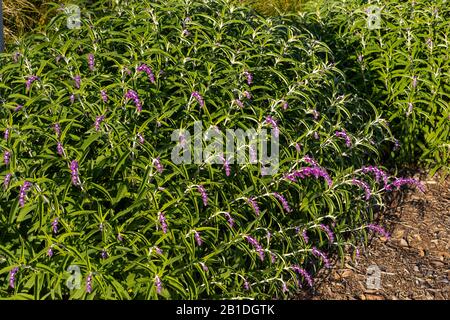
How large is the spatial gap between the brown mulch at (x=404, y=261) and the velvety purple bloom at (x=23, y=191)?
1700 millimetres

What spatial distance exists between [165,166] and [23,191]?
0.76m

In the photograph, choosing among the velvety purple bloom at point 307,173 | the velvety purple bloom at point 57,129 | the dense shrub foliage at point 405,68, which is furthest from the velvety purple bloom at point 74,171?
the dense shrub foliage at point 405,68

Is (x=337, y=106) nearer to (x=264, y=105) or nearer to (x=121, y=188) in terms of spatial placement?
(x=264, y=105)

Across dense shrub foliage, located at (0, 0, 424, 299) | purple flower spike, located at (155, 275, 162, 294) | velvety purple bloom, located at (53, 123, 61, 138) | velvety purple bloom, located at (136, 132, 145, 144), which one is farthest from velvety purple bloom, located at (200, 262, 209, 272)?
velvety purple bloom, located at (53, 123, 61, 138)

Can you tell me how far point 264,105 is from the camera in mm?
4688

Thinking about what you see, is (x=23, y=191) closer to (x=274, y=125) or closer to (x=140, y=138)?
(x=140, y=138)

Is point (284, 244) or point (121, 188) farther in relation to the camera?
point (284, 244)

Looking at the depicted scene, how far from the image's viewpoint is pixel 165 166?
3.85 m

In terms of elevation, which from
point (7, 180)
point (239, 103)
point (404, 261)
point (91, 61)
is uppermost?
point (91, 61)

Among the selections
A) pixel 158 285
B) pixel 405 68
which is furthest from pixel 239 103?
pixel 405 68

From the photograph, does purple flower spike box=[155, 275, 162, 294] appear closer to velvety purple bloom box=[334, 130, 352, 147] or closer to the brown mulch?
the brown mulch

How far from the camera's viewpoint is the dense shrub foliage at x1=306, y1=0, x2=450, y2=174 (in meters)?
5.45

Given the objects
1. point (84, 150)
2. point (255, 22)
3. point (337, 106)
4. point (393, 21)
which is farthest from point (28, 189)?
point (393, 21)

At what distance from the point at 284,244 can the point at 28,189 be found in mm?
1506
